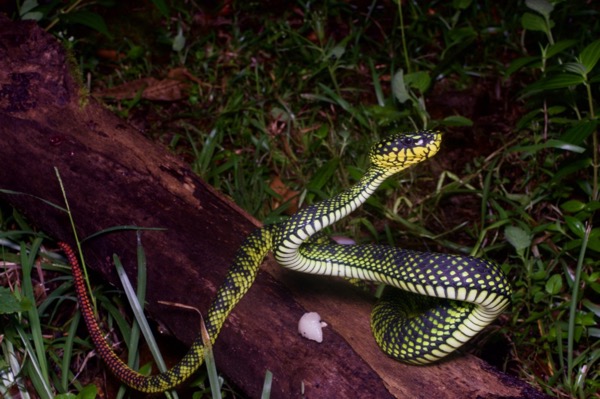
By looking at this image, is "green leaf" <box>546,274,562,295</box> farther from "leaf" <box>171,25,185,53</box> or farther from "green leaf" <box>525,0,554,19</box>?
"leaf" <box>171,25,185,53</box>

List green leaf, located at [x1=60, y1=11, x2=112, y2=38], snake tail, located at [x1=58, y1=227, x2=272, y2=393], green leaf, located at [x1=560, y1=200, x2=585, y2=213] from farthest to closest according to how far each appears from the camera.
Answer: green leaf, located at [x1=60, y1=11, x2=112, y2=38]
green leaf, located at [x1=560, y1=200, x2=585, y2=213]
snake tail, located at [x1=58, y1=227, x2=272, y2=393]

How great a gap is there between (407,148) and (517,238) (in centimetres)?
118

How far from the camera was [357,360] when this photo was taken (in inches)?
116

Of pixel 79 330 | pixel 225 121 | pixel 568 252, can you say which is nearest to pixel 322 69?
pixel 225 121

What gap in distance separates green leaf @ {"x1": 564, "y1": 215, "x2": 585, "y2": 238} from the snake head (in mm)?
1209

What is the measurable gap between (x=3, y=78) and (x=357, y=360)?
2.83 metres

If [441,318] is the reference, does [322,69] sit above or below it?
above

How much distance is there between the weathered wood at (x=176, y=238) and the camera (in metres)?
2.99

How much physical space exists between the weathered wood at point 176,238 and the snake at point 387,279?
0.12 meters

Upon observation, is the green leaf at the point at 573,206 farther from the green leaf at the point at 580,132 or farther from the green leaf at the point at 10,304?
the green leaf at the point at 10,304

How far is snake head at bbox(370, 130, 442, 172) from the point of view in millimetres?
3275

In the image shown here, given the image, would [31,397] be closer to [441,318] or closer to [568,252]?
[441,318]

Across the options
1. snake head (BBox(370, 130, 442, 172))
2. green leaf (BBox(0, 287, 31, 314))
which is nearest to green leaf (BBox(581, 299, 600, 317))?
snake head (BBox(370, 130, 442, 172))

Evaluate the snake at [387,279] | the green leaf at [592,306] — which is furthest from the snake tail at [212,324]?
the green leaf at [592,306]
